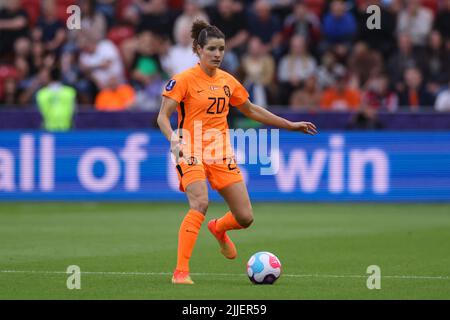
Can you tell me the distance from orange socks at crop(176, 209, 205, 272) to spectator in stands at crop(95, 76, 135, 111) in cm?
1138

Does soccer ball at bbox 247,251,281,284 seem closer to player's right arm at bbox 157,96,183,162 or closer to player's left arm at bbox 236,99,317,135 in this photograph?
player's right arm at bbox 157,96,183,162

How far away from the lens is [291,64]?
21625 millimetres

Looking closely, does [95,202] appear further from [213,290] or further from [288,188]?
[213,290]

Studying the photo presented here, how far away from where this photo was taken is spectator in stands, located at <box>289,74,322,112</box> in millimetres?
21062

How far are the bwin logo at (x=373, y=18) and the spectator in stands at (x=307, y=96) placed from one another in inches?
63.8

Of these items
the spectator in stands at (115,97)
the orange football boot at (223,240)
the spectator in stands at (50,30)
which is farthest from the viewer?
the spectator in stands at (50,30)

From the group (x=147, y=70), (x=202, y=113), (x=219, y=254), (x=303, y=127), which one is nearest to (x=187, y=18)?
(x=147, y=70)

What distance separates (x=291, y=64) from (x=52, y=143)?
523 cm

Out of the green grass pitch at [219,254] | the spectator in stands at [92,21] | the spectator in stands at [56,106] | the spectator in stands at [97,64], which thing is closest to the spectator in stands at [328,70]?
the green grass pitch at [219,254]

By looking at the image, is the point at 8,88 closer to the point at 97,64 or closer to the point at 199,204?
the point at 97,64

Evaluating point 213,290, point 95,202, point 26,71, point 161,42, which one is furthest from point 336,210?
point 213,290

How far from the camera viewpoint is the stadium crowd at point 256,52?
21062mm

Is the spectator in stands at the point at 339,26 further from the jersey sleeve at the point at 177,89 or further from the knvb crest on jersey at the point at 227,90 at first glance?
the jersey sleeve at the point at 177,89

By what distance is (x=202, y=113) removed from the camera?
33.3 ft
